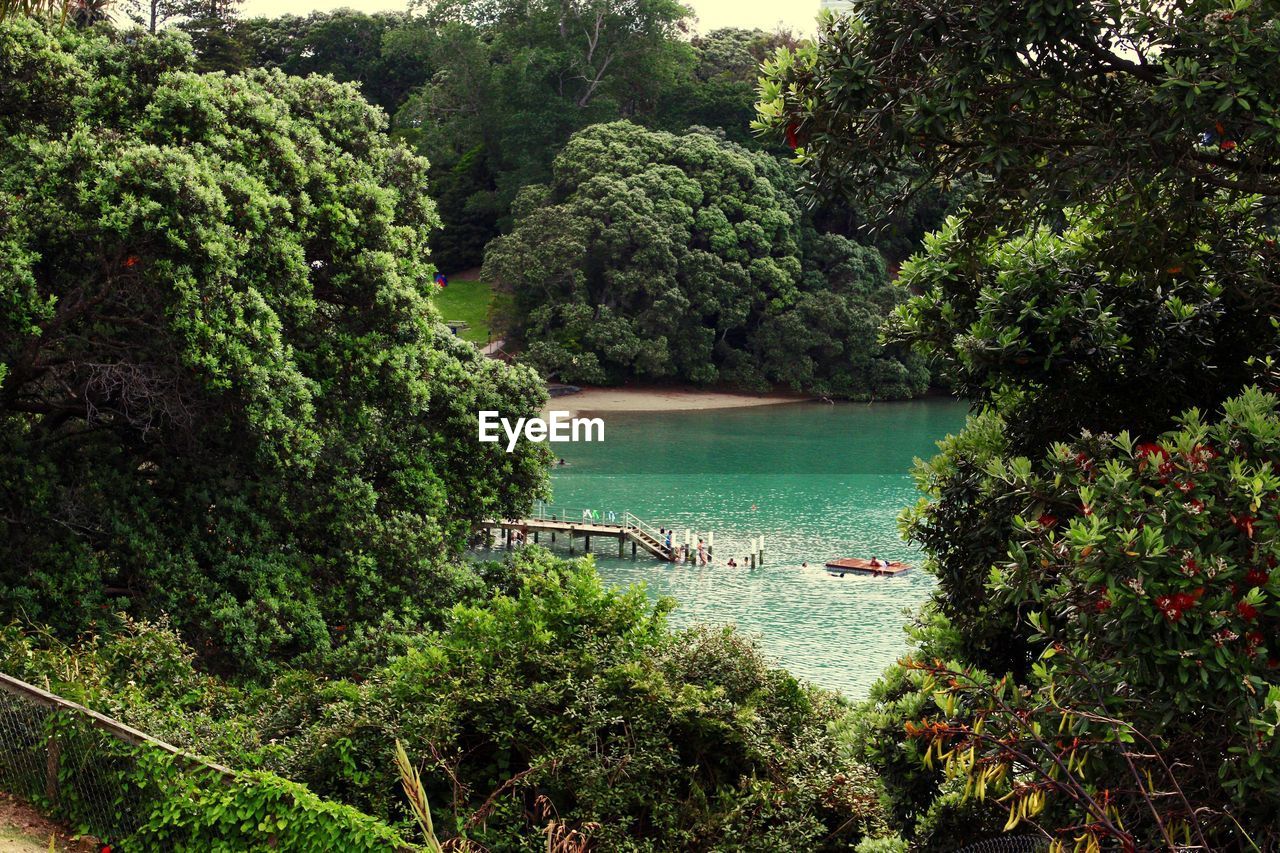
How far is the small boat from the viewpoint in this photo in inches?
1416

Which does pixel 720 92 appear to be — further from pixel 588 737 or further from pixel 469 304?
pixel 588 737

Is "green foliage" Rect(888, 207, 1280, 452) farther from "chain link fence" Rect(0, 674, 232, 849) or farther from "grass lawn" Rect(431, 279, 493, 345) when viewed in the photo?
"grass lawn" Rect(431, 279, 493, 345)

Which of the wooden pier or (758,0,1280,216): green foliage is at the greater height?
(758,0,1280,216): green foliage

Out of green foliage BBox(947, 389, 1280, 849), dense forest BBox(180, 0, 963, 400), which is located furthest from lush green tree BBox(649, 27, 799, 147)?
green foliage BBox(947, 389, 1280, 849)

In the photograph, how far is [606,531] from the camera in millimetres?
40031

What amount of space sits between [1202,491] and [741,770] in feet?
18.7

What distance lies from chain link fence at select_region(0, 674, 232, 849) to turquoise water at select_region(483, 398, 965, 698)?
423 inches

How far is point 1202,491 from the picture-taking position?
591 centimetres

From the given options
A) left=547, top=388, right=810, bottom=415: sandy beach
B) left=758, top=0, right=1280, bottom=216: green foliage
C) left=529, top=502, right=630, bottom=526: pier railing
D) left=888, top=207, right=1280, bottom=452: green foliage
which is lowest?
left=529, top=502, right=630, bottom=526: pier railing

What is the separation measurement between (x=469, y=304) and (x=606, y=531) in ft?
121

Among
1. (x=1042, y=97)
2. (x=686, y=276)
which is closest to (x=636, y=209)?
(x=686, y=276)

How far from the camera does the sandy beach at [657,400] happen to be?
62.6m

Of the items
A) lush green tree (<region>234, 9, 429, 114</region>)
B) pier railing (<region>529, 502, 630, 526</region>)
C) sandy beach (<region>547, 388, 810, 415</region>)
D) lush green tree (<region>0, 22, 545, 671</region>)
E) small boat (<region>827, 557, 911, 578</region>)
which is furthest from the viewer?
lush green tree (<region>234, 9, 429, 114</region>)

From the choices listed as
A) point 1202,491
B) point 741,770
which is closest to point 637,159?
point 741,770
